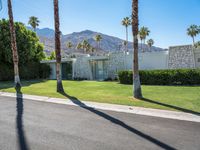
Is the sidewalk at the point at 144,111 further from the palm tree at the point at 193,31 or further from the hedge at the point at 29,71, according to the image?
the palm tree at the point at 193,31

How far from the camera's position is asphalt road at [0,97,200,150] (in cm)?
526

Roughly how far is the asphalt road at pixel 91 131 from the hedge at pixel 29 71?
64.5 ft

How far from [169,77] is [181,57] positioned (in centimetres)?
529

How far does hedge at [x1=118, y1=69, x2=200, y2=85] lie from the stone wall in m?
4.73

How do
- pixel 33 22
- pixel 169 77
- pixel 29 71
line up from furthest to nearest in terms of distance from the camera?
pixel 33 22 < pixel 29 71 < pixel 169 77

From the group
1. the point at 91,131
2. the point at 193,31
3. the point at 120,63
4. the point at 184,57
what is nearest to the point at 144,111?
the point at 91,131

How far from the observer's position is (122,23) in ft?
187

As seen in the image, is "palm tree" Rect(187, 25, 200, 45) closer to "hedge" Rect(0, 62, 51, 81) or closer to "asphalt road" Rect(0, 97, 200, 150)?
"hedge" Rect(0, 62, 51, 81)

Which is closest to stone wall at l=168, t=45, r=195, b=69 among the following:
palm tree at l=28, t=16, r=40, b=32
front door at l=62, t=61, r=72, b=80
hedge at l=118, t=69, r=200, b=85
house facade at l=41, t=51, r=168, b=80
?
house facade at l=41, t=51, r=168, b=80

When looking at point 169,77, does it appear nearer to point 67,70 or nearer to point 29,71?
point 67,70

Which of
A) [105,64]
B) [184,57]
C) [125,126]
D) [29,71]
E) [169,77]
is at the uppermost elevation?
[184,57]

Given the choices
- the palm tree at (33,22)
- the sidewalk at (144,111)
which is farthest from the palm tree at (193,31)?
the sidewalk at (144,111)

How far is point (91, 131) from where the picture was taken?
6352mm

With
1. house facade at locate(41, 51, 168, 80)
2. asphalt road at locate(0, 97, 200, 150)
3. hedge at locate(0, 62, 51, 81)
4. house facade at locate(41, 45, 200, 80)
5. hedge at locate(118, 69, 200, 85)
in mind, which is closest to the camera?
asphalt road at locate(0, 97, 200, 150)
